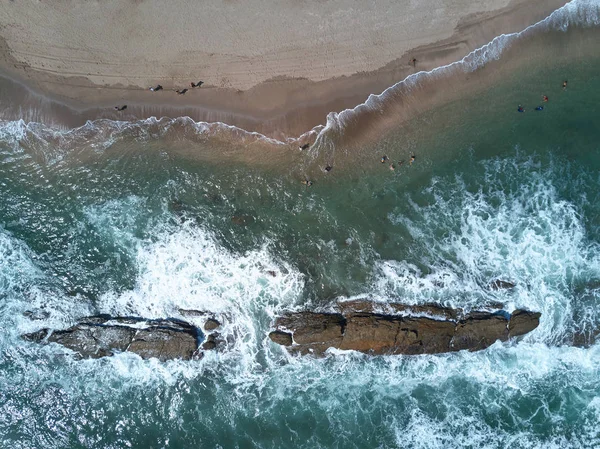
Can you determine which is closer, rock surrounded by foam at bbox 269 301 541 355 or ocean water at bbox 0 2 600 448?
rock surrounded by foam at bbox 269 301 541 355

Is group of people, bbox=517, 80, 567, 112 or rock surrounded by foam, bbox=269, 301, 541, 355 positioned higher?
group of people, bbox=517, 80, 567, 112

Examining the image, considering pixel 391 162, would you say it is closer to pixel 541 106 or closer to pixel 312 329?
pixel 541 106

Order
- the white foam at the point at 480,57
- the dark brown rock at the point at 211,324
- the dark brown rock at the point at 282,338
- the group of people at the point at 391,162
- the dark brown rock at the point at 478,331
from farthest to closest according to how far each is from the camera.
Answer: the group of people at the point at 391,162, the dark brown rock at the point at 211,324, the white foam at the point at 480,57, the dark brown rock at the point at 282,338, the dark brown rock at the point at 478,331

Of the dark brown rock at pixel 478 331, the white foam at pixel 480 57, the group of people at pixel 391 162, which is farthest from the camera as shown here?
the group of people at pixel 391 162

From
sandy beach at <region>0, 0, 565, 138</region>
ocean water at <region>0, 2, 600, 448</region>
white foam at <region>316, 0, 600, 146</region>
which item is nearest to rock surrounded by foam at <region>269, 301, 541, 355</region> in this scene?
ocean water at <region>0, 2, 600, 448</region>

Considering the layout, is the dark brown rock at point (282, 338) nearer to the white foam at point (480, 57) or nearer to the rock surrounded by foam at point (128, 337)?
the rock surrounded by foam at point (128, 337)

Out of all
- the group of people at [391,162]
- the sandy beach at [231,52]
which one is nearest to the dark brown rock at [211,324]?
the sandy beach at [231,52]

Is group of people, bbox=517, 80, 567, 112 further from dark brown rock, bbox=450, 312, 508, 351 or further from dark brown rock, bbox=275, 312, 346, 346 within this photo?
dark brown rock, bbox=275, 312, 346, 346
